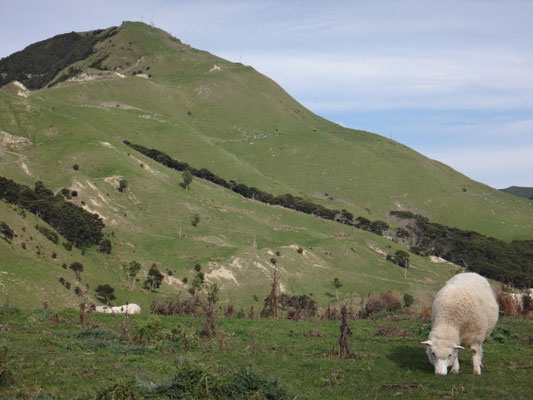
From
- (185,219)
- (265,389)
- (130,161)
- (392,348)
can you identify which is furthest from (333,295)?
(265,389)

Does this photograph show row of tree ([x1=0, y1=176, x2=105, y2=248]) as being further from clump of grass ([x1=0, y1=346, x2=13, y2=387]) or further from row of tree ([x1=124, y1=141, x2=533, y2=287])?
clump of grass ([x1=0, y1=346, x2=13, y2=387])

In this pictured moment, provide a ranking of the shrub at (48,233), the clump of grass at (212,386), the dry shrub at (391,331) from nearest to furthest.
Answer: the clump of grass at (212,386)
the dry shrub at (391,331)
the shrub at (48,233)

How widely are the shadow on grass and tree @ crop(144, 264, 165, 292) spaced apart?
7375 cm

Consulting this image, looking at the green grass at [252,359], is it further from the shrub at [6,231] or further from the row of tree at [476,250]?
the row of tree at [476,250]

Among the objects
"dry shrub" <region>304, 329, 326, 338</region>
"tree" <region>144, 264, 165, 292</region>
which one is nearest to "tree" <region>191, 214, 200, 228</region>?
"tree" <region>144, 264, 165, 292</region>

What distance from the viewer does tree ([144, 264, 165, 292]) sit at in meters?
92.1

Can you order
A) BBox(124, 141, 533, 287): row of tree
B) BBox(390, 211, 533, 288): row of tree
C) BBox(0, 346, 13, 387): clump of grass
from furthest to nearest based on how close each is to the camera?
BBox(124, 141, 533, 287): row of tree
BBox(390, 211, 533, 288): row of tree
BBox(0, 346, 13, 387): clump of grass

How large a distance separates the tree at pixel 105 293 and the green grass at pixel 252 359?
4427 centimetres

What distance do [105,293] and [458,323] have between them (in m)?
59.9

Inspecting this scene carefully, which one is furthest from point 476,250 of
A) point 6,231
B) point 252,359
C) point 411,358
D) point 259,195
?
point 252,359

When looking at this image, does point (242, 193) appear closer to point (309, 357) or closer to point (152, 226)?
point (152, 226)

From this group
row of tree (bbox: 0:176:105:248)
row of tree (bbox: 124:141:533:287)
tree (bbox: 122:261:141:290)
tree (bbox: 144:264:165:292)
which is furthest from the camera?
row of tree (bbox: 124:141:533:287)

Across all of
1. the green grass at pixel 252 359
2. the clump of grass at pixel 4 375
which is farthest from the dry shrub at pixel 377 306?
the clump of grass at pixel 4 375

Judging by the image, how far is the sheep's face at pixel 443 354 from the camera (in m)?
16.8
